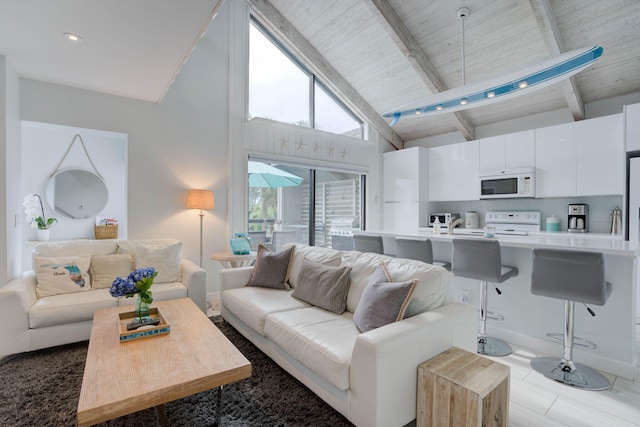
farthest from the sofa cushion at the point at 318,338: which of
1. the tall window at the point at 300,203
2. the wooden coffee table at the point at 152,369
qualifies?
the tall window at the point at 300,203

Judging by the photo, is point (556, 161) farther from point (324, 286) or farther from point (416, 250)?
point (324, 286)

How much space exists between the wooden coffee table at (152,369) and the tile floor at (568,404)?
171 cm

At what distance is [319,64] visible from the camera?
16.8 ft

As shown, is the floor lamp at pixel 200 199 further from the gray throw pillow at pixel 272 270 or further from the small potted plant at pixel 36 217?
the small potted plant at pixel 36 217

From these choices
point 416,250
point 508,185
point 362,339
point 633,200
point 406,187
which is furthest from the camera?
point 406,187

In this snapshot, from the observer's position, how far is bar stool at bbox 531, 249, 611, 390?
2.10 metres

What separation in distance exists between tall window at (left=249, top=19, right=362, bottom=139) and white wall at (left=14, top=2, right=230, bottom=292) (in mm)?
509

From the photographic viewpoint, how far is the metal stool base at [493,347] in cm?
266

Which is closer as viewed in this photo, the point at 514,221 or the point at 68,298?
the point at 68,298

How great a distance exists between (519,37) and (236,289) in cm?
426

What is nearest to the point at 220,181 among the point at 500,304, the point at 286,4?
the point at 286,4

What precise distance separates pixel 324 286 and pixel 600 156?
3881 millimetres

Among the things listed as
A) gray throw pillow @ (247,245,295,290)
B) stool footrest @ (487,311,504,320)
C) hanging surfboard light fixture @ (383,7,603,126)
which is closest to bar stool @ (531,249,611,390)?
stool footrest @ (487,311,504,320)

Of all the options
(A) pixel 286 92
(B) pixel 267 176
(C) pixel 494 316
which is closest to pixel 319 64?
(A) pixel 286 92
